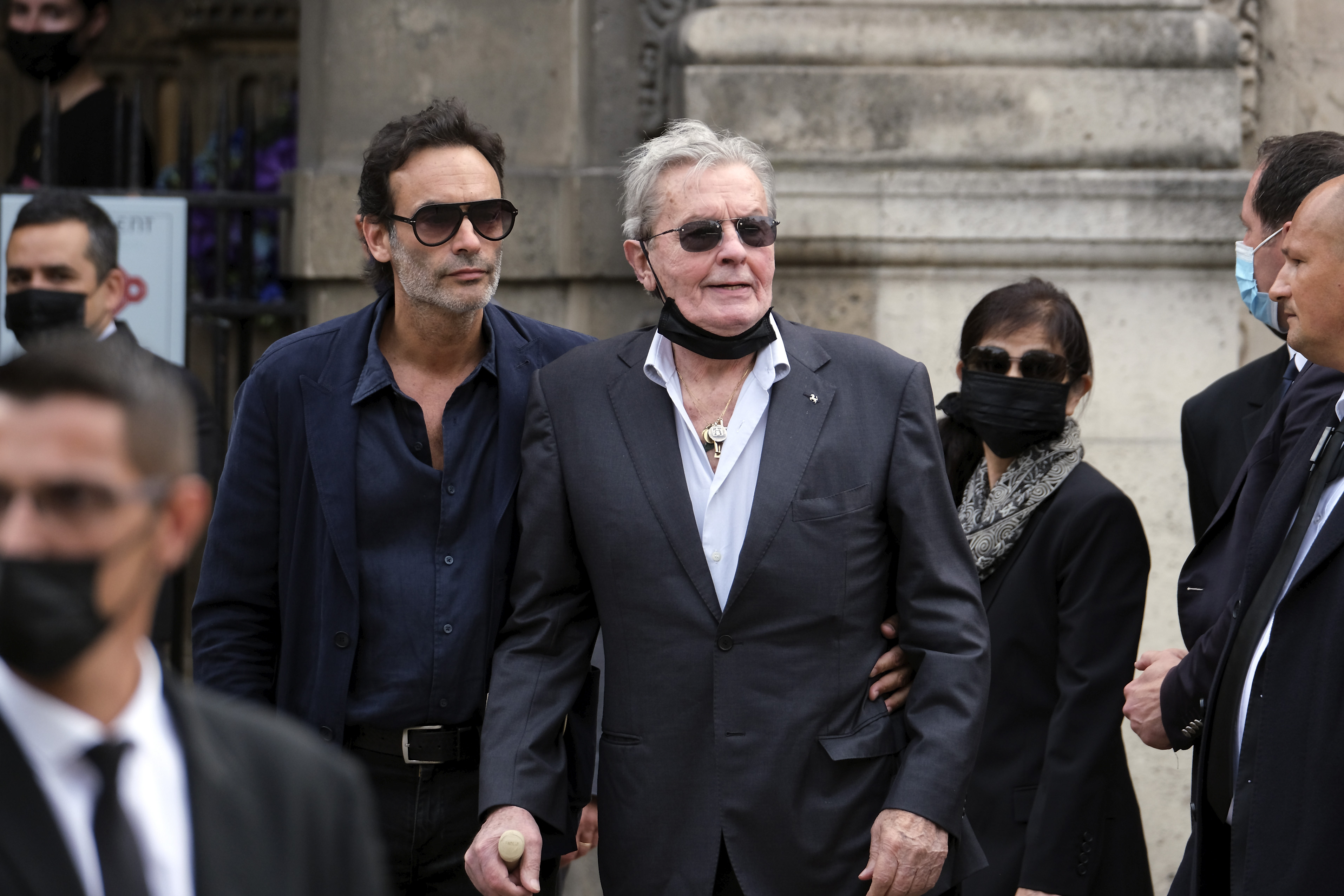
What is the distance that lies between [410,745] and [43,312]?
2207mm

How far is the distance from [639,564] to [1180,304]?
2.80 meters

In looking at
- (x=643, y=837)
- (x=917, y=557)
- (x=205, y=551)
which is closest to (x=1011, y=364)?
(x=917, y=557)

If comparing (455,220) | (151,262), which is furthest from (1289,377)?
(151,262)

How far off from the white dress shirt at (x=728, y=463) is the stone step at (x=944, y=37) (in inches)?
86.0

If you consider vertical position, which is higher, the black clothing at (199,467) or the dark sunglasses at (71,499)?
the dark sunglasses at (71,499)

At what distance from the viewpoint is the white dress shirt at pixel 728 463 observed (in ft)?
10.0

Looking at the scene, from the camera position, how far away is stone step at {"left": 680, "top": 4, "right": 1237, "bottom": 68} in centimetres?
516

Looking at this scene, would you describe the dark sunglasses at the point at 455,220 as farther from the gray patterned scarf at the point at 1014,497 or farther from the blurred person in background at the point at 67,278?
the blurred person in background at the point at 67,278

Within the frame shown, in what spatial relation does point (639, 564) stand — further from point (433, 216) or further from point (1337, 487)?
point (1337, 487)

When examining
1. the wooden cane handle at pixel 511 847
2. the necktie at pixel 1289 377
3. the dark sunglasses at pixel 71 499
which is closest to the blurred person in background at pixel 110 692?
the dark sunglasses at pixel 71 499

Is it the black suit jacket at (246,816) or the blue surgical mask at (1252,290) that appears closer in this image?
the black suit jacket at (246,816)

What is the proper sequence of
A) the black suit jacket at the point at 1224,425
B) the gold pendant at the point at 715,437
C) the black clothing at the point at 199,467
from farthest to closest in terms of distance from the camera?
the black clothing at the point at 199,467 → the black suit jacket at the point at 1224,425 → the gold pendant at the point at 715,437

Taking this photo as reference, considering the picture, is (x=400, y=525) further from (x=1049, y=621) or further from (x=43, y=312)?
(x=43, y=312)

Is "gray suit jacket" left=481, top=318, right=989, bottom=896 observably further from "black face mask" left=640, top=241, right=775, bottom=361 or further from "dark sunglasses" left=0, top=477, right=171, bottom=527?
"dark sunglasses" left=0, top=477, right=171, bottom=527
